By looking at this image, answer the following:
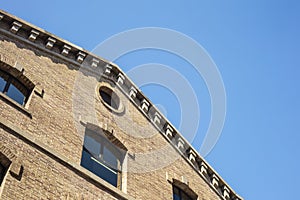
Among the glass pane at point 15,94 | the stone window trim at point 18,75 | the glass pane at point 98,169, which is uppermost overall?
the stone window trim at point 18,75

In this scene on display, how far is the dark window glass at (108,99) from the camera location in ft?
63.4

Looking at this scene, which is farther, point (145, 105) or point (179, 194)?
point (145, 105)

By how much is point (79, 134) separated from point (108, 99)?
3885mm

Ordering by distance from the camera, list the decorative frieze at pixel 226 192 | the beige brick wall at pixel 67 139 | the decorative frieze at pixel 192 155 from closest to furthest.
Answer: the beige brick wall at pixel 67 139 → the decorative frieze at pixel 192 155 → the decorative frieze at pixel 226 192

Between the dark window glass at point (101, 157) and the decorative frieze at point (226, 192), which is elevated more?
the decorative frieze at point (226, 192)

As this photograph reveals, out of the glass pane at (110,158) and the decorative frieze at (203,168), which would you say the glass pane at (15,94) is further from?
the decorative frieze at (203,168)

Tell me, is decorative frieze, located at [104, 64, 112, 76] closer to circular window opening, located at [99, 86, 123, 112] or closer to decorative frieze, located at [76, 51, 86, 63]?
circular window opening, located at [99, 86, 123, 112]

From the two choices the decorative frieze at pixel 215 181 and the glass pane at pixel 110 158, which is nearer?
the glass pane at pixel 110 158

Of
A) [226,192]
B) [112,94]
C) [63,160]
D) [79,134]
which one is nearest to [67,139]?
[79,134]

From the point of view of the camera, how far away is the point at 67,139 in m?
15.2

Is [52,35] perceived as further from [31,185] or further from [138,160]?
[31,185]

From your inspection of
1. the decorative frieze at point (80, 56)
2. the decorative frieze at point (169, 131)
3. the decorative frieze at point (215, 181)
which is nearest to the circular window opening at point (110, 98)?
the decorative frieze at point (80, 56)

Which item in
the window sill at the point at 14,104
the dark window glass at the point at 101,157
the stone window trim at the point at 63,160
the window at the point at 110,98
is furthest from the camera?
the window at the point at 110,98

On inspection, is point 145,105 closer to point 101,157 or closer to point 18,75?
point 101,157
